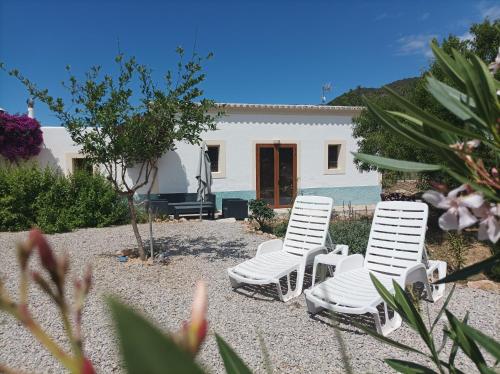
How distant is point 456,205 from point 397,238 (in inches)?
195

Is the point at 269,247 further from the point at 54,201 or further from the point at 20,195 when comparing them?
the point at 20,195

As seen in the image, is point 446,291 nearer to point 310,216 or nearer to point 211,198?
point 310,216

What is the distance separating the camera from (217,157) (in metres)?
14.3

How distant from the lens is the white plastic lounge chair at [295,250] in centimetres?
523

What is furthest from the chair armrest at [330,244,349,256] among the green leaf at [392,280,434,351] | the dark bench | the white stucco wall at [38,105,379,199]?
the white stucco wall at [38,105,379,199]

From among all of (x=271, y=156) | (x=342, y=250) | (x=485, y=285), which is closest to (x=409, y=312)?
(x=342, y=250)

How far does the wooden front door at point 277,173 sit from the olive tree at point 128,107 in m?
8.23

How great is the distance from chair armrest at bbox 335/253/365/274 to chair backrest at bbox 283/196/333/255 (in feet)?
2.55

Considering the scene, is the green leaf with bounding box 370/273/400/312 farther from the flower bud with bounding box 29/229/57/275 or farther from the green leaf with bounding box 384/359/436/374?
the flower bud with bounding box 29/229/57/275

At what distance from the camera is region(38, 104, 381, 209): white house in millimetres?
13656

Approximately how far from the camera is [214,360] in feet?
11.7

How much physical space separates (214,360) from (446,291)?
11.5 ft

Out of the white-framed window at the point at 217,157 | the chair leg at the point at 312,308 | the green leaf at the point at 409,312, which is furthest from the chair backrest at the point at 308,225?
the white-framed window at the point at 217,157

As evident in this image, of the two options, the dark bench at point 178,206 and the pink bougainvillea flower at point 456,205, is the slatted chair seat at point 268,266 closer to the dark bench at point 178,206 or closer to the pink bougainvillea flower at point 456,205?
the pink bougainvillea flower at point 456,205
